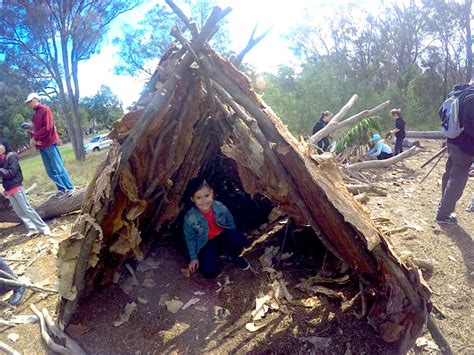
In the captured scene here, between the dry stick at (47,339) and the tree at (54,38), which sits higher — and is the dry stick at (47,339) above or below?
below

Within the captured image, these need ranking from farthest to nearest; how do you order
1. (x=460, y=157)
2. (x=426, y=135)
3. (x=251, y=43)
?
(x=426, y=135), (x=460, y=157), (x=251, y=43)

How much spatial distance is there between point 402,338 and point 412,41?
2456cm

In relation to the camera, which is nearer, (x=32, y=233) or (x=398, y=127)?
(x=32, y=233)

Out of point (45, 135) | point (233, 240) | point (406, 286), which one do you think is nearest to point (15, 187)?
point (45, 135)

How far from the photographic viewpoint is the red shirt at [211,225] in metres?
Result: 3.78

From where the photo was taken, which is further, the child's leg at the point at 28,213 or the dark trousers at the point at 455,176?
the child's leg at the point at 28,213

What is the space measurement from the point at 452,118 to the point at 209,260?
11.0ft

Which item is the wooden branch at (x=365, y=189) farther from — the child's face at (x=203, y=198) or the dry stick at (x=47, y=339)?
the dry stick at (x=47, y=339)

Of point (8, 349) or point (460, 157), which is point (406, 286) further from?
point (8, 349)

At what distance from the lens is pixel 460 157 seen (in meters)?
4.35

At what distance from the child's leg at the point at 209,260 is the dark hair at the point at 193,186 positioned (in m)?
0.55

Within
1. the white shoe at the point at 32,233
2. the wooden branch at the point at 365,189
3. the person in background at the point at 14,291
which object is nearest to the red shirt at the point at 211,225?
the person in background at the point at 14,291

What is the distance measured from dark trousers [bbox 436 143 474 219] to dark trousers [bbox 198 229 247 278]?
2.75 meters

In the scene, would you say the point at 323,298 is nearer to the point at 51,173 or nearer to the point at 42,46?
the point at 51,173
